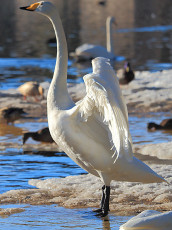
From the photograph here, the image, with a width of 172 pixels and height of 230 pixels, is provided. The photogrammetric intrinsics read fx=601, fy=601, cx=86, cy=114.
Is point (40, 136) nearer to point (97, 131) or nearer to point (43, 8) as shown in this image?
point (43, 8)

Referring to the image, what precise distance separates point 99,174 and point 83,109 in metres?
0.93

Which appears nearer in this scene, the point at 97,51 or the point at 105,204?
the point at 105,204

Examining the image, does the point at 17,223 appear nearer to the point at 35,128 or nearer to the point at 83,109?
the point at 83,109

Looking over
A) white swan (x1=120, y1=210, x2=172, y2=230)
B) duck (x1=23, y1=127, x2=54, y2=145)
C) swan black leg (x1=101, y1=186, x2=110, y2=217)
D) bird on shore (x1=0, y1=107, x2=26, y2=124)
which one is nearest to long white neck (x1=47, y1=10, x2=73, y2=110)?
swan black leg (x1=101, y1=186, x2=110, y2=217)

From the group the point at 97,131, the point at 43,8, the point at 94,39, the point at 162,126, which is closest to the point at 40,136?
the point at 162,126

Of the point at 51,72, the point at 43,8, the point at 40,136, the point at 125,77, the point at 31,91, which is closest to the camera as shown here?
the point at 43,8

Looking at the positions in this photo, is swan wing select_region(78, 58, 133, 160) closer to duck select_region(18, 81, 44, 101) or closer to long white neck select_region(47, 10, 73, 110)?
long white neck select_region(47, 10, 73, 110)

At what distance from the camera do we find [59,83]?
20.9ft

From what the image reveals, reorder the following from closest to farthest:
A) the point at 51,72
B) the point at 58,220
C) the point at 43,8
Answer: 1. the point at 58,220
2. the point at 43,8
3. the point at 51,72

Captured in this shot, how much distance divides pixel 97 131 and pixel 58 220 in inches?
38.5

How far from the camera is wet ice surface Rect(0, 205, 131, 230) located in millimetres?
5852

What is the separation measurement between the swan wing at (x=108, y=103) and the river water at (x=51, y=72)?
3.11ft

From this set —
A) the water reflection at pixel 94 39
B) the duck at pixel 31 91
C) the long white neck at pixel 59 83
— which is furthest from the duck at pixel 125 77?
the long white neck at pixel 59 83

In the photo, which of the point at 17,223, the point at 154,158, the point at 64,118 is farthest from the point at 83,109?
the point at 154,158
